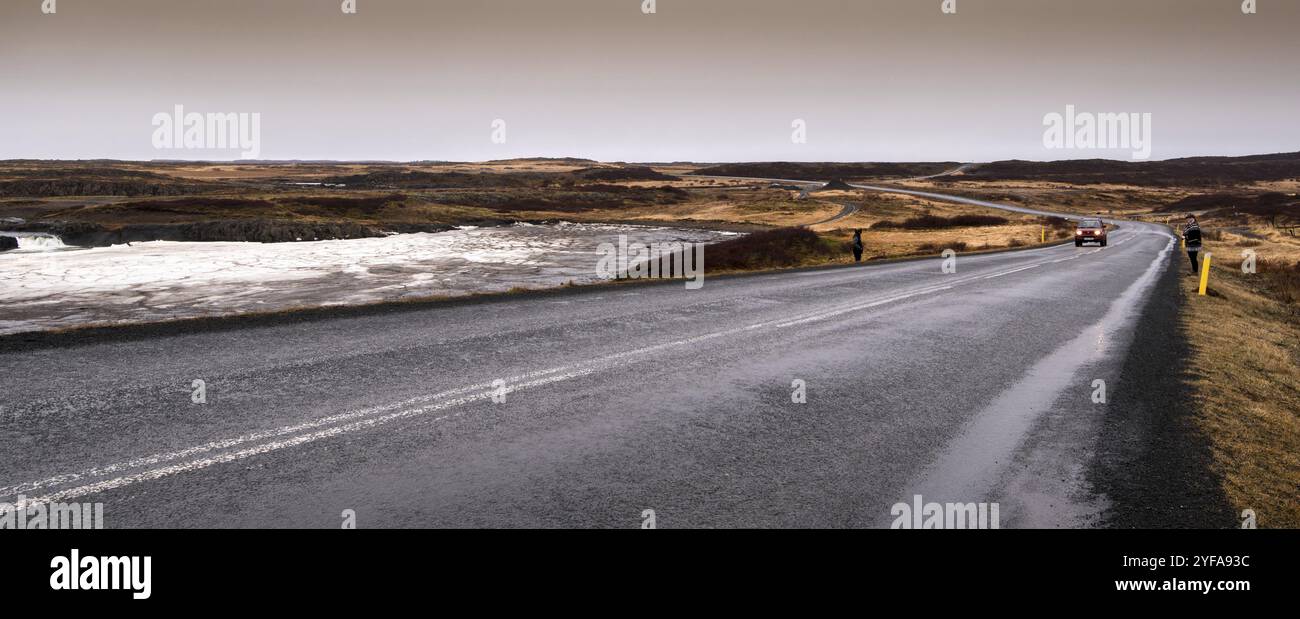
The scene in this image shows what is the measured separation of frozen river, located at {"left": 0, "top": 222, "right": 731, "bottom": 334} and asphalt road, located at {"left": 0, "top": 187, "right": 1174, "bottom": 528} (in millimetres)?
8069

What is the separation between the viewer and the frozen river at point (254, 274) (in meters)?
20.7

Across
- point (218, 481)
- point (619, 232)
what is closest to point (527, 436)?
point (218, 481)

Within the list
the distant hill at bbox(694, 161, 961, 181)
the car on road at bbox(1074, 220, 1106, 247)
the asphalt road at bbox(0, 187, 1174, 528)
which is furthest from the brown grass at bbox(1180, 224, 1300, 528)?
the distant hill at bbox(694, 161, 961, 181)

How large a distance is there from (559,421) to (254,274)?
26650 mm

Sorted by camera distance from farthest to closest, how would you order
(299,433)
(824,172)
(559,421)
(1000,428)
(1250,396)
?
(824,172) < (1250,396) < (1000,428) < (559,421) < (299,433)

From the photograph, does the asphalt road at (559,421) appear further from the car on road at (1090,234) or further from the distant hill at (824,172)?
the distant hill at (824,172)

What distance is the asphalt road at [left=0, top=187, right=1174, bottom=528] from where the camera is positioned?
464cm

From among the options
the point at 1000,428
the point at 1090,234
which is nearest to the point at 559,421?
the point at 1000,428

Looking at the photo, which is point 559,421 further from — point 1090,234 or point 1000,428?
point 1090,234

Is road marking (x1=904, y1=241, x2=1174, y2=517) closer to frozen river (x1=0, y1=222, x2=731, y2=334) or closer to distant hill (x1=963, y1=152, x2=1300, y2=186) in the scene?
frozen river (x1=0, y1=222, x2=731, y2=334)

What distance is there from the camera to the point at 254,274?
2875 centimetres

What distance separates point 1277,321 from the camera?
17141 millimetres

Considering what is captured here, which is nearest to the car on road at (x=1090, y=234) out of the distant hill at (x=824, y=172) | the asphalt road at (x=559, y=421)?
the asphalt road at (x=559, y=421)
